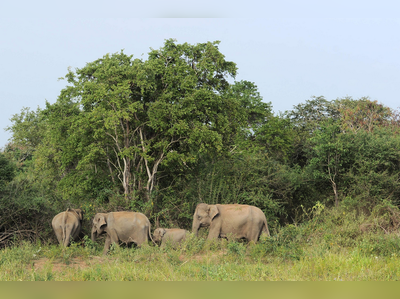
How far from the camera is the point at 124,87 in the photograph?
55.8 feet

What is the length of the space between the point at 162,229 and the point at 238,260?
3586 millimetres

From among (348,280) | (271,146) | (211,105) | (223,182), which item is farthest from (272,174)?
(271,146)

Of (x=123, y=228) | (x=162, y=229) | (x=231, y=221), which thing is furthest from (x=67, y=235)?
(x=231, y=221)

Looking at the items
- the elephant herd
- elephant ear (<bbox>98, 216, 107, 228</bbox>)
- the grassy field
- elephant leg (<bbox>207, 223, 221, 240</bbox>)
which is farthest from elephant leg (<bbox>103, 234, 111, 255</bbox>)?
elephant leg (<bbox>207, 223, 221, 240</bbox>)

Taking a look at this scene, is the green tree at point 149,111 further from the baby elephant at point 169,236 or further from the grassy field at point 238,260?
the grassy field at point 238,260

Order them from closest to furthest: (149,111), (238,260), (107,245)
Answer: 1. (238,260)
2. (107,245)
3. (149,111)

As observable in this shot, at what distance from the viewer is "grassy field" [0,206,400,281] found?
9078 millimetres

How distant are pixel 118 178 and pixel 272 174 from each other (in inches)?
277

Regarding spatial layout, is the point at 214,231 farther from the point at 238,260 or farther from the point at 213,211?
the point at 238,260

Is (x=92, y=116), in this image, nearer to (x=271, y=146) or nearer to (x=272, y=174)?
(x=272, y=174)

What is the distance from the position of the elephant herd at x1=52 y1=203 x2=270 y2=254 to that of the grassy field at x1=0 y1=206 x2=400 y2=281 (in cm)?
73

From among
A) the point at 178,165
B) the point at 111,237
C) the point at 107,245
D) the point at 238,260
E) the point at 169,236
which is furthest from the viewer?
the point at 178,165

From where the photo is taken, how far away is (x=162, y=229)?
14.0 metres

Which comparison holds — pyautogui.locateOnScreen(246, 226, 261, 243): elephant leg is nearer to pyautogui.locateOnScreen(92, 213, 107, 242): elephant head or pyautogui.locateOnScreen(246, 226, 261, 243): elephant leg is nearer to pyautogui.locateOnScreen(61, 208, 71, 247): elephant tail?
pyautogui.locateOnScreen(92, 213, 107, 242): elephant head
